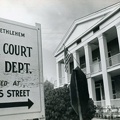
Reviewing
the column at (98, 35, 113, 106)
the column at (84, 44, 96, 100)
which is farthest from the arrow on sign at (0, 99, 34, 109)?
the column at (84, 44, 96, 100)

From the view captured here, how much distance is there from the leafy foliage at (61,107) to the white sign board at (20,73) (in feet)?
20.1

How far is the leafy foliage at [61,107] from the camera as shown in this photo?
8.23m

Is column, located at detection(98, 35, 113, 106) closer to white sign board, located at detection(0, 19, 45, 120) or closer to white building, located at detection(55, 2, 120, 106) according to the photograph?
white building, located at detection(55, 2, 120, 106)

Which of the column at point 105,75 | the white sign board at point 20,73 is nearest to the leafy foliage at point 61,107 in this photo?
the column at point 105,75

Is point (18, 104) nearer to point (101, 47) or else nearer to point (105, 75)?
point (105, 75)

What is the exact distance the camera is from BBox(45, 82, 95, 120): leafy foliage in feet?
27.0

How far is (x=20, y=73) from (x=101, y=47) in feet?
45.5

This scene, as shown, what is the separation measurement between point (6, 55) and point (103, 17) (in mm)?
14166

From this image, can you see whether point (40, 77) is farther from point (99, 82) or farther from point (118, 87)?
point (99, 82)

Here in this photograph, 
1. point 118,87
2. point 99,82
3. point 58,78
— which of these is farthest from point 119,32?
point 58,78

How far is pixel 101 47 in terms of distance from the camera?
15.5 metres

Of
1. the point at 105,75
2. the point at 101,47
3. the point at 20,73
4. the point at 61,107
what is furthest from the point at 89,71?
the point at 20,73

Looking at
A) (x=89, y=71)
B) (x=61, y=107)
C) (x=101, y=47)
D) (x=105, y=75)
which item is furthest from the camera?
(x=89, y=71)

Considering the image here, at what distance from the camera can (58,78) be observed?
2297 cm
